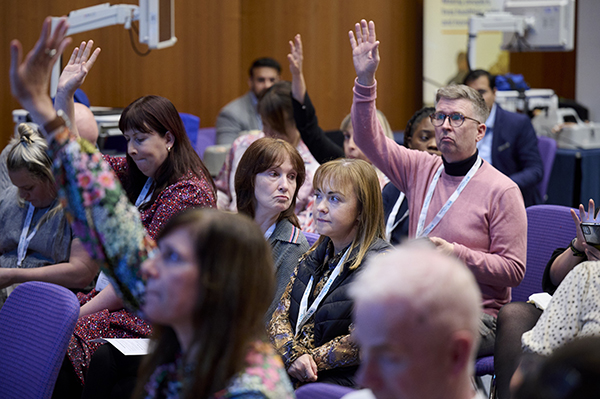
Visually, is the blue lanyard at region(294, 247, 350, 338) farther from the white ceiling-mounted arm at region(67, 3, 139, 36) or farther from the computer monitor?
the computer monitor

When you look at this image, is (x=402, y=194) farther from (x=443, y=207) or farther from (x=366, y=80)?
(x=366, y=80)

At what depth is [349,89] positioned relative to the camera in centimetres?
694

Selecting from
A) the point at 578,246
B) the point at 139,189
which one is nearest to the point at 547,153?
the point at 578,246

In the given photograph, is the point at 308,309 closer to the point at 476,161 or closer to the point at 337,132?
the point at 476,161

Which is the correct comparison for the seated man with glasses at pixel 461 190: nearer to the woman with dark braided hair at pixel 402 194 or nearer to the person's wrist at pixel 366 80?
the person's wrist at pixel 366 80

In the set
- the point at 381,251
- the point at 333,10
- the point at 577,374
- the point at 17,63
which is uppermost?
the point at 333,10

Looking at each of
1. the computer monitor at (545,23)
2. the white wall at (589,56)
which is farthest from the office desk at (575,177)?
the white wall at (589,56)

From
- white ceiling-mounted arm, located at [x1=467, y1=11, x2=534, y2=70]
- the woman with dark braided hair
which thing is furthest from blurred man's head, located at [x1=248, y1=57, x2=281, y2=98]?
the woman with dark braided hair

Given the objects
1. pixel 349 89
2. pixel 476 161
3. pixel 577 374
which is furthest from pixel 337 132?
pixel 577 374

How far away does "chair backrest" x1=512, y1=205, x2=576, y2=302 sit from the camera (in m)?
2.84

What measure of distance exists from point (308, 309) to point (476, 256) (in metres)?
0.67

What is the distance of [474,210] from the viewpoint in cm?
261

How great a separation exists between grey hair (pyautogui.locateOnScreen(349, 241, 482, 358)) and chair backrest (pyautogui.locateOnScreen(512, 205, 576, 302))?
77.6 inches

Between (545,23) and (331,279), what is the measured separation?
15.1 feet
